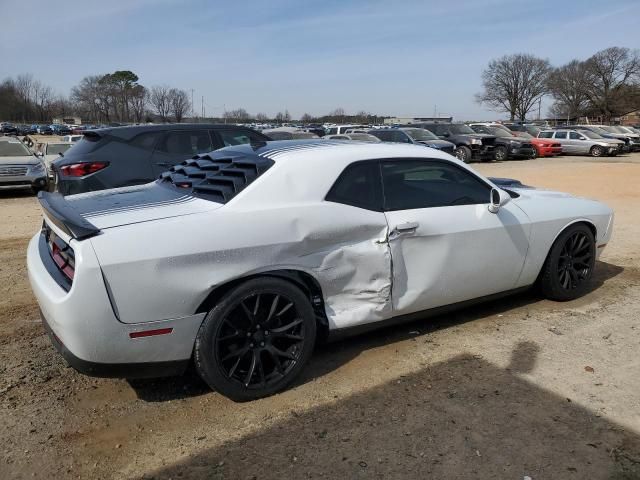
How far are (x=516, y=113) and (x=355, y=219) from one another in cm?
8619

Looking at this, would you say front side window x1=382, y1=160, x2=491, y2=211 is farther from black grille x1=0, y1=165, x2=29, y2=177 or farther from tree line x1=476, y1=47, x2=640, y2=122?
tree line x1=476, y1=47, x2=640, y2=122

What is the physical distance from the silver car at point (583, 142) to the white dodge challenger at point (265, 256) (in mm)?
26789

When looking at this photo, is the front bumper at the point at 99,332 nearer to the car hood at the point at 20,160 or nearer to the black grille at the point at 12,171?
the black grille at the point at 12,171

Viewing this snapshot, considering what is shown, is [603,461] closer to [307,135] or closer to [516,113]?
[307,135]

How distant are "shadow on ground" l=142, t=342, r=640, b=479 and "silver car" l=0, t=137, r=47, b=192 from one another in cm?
1192

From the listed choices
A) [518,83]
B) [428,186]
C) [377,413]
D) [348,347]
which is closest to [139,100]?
[518,83]

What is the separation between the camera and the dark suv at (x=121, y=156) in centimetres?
711

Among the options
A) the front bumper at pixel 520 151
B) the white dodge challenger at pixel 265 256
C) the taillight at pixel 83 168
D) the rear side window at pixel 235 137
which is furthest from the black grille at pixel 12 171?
the front bumper at pixel 520 151

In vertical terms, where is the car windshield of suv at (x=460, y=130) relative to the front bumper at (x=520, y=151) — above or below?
above

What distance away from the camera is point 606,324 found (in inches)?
170

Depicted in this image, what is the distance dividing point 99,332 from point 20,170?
458 inches

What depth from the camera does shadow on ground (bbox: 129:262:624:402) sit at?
3318 millimetres

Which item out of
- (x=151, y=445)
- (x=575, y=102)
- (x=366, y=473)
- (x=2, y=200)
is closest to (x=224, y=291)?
(x=151, y=445)

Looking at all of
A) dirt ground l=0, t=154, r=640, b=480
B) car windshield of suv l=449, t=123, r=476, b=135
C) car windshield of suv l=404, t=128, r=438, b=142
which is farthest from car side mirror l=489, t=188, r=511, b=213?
car windshield of suv l=449, t=123, r=476, b=135
